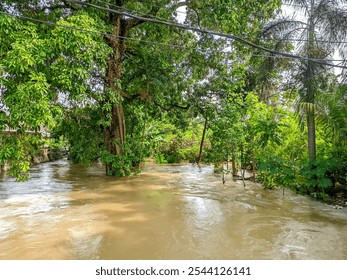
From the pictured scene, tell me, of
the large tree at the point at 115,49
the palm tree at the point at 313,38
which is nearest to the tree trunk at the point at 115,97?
the large tree at the point at 115,49

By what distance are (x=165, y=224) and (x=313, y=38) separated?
6.29 m

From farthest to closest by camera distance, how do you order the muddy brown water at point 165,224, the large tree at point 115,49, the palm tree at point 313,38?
the palm tree at point 313,38, the large tree at point 115,49, the muddy brown water at point 165,224

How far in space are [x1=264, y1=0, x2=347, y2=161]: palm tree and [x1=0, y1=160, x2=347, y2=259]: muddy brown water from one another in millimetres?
2649

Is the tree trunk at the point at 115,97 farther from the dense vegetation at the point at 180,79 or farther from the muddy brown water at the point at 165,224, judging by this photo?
the muddy brown water at the point at 165,224

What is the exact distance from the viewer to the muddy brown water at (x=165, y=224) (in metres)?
3.82

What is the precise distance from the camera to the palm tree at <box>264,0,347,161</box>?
23.5 ft

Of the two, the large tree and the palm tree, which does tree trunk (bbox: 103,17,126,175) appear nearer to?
the large tree

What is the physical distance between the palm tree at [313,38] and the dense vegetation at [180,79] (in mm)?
27

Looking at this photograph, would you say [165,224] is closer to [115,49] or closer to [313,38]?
[313,38]

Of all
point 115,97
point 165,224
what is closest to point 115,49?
point 115,97

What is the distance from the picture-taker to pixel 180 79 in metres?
11.1

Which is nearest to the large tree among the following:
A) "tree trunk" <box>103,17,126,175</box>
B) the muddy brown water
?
"tree trunk" <box>103,17,126,175</box>

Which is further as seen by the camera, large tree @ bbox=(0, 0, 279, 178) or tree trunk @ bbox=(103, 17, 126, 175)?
tree trunk @ bbox=(103, 17, 126, 175)

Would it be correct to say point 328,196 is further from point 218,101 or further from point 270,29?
point 218,101
